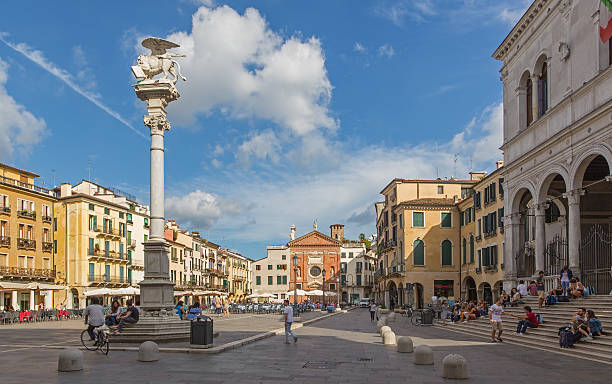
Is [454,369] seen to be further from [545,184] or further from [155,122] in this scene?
[545,184]

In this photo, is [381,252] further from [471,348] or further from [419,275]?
[471,348]

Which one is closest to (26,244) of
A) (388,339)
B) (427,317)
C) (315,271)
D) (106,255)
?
(106,255)

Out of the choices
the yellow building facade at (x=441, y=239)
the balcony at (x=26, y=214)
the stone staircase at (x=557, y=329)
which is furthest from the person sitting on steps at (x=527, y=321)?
the balcony at (x=26, y=214)

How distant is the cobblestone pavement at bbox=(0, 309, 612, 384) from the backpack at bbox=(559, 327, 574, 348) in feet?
2.46

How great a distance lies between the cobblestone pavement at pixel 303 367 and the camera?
12.8 metres

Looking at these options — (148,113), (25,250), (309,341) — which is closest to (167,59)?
(148,113)

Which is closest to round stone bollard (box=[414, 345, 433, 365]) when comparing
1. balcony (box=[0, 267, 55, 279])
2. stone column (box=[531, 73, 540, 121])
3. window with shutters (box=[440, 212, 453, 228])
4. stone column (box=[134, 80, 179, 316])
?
stone column (box=[134, 80, 179, 316])

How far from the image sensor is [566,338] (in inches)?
706

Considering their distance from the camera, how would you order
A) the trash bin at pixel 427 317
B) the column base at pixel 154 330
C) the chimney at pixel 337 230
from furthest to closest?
1. the chimney at pixel 337 230
2. the trash bin at pixel 427 317
3. the column base at pixel 154 330

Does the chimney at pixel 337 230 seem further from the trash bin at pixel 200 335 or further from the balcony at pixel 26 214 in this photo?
the trash bin at pixel 200 335

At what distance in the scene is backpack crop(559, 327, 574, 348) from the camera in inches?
702

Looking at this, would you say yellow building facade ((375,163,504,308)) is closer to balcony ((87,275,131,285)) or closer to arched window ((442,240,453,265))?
arched window ((442,240,453,265))

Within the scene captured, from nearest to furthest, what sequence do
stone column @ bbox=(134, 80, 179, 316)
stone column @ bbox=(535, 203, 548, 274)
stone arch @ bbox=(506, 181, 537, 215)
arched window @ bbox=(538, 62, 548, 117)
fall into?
stone column @ bbox=(134, 80, 179, 316) < stone column @ bbox=(535, 203, 548, 274) < arched window @ bbox=(538, 62, 548, 117) < stone arch @ bbox=(506, 181, 537, 215)

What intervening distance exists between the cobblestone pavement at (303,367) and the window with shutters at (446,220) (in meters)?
39.3
